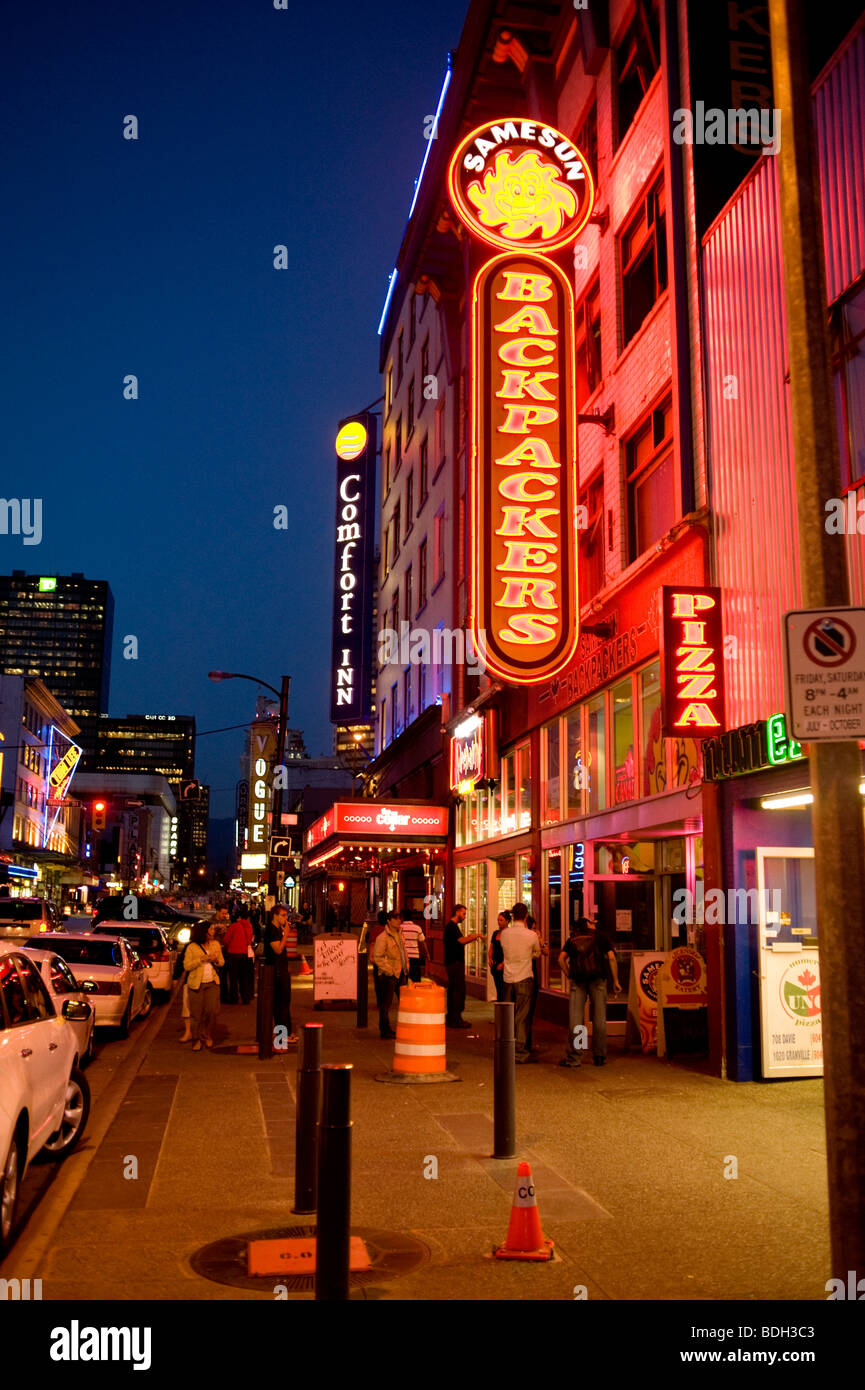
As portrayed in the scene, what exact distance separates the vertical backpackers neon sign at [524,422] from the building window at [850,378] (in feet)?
20.9

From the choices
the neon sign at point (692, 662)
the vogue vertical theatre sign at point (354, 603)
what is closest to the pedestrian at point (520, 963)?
the neon sign at point (692, 662)

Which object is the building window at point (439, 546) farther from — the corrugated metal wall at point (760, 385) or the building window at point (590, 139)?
the corrugated metal wall at point (760, 385)

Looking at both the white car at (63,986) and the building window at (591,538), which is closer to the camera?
the white car at (63,986)

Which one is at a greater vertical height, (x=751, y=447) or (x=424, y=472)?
(x=424, y=472)

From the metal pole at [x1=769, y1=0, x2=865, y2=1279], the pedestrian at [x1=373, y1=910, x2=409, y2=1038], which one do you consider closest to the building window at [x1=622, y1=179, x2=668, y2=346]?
the pedestrian at [x1=373, y1=910, x2=409, y2=1038]

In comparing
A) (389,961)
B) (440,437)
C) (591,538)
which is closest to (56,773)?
(440,437)

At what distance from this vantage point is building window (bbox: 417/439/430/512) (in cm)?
3362

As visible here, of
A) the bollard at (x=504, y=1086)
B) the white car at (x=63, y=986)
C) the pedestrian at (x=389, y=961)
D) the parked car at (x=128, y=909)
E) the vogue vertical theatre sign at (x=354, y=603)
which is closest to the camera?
the bollard at (x=504, y=1086)

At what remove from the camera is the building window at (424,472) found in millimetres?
33625

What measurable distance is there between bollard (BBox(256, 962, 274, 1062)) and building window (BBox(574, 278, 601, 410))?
1085cm

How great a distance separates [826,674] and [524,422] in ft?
41.6

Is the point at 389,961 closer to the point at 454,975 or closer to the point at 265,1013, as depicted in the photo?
the point at 265,1013

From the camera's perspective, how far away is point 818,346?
582 cm

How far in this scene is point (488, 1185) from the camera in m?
8.34
